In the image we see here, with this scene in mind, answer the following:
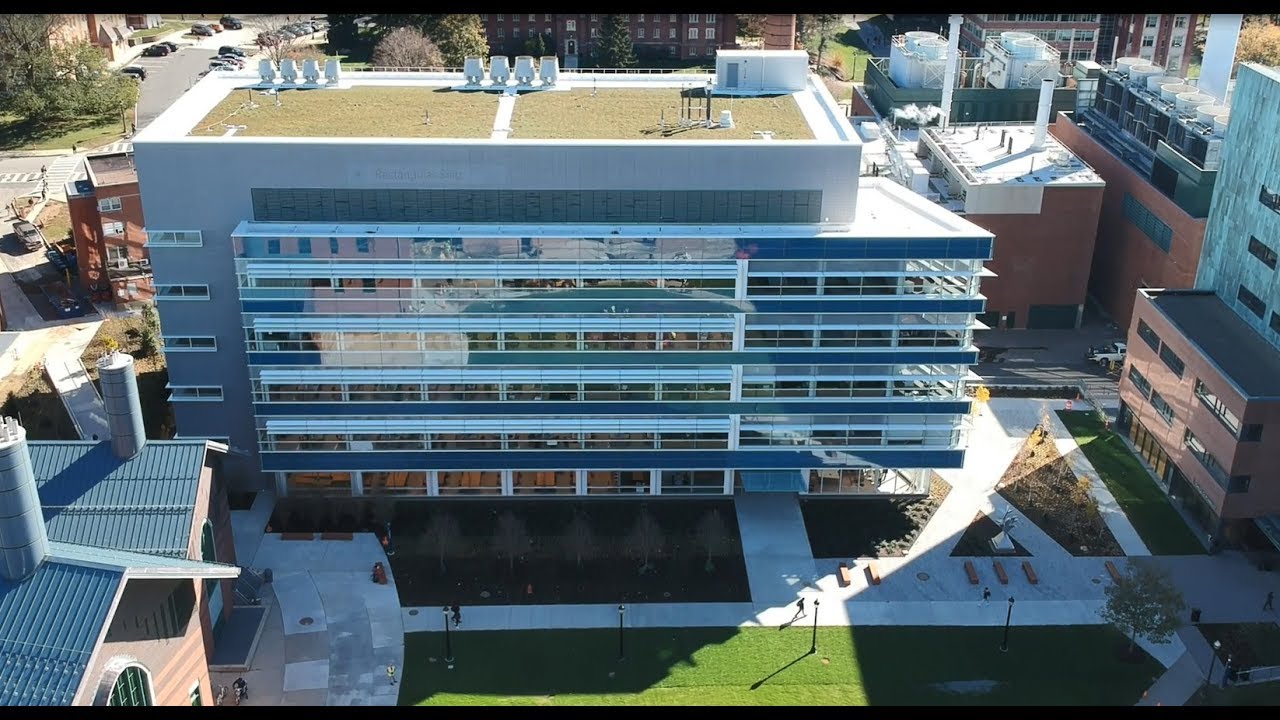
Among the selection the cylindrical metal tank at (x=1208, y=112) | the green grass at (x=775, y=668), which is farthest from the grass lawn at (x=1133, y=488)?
the cylindrical metal tank at (x=1208, y=112)

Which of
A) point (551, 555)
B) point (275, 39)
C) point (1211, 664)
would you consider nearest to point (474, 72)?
point (551, 555)

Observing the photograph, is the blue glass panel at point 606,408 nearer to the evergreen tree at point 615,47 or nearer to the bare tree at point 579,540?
the bare tree at point 579,540

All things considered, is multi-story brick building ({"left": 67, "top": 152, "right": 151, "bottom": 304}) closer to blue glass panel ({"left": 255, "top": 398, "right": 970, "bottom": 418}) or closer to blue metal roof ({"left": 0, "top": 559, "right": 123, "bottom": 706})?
blue glass panel ({"left": 255, "top": 398, "right": 970, "bottom": 418})

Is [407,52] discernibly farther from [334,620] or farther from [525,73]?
[334,620]

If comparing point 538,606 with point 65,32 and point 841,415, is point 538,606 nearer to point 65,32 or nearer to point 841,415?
point 841,415

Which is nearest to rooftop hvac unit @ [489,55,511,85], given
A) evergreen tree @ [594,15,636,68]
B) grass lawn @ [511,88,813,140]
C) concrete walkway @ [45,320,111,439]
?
grass lawn @ [511,88,813,140]
